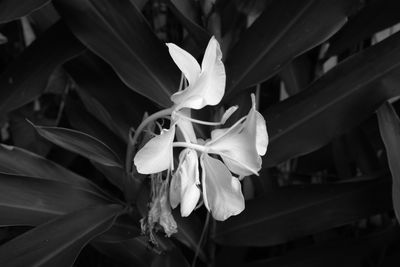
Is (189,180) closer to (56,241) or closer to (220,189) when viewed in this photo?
(220,189)

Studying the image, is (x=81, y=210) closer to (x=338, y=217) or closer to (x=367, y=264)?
(x=338, y=217)

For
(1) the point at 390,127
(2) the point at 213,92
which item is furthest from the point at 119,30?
(1) the point at 390,127

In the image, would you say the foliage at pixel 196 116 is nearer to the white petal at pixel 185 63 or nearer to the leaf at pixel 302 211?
the leaf at pixel 302 211

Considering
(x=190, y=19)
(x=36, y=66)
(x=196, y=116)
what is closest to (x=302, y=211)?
(x=196, y=116)

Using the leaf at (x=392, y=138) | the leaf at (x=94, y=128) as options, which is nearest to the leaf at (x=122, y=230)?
the leaf at (x=94, y=128)

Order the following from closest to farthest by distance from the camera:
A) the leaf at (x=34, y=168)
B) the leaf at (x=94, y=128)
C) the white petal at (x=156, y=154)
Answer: the white petal at (x=156, y=154), the leaf at (x=34, y=168), the leaf at (x=94, y=128)

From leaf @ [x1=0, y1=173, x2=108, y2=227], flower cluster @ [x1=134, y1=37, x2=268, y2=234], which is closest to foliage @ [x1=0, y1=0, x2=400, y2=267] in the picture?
leaf @ [x1=0, y1=173, x2=108, y2=227]

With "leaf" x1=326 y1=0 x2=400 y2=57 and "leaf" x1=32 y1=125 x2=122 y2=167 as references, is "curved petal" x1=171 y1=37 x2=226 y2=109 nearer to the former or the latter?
"leaf" x1=32 y1=125 x2=122 y2=167
